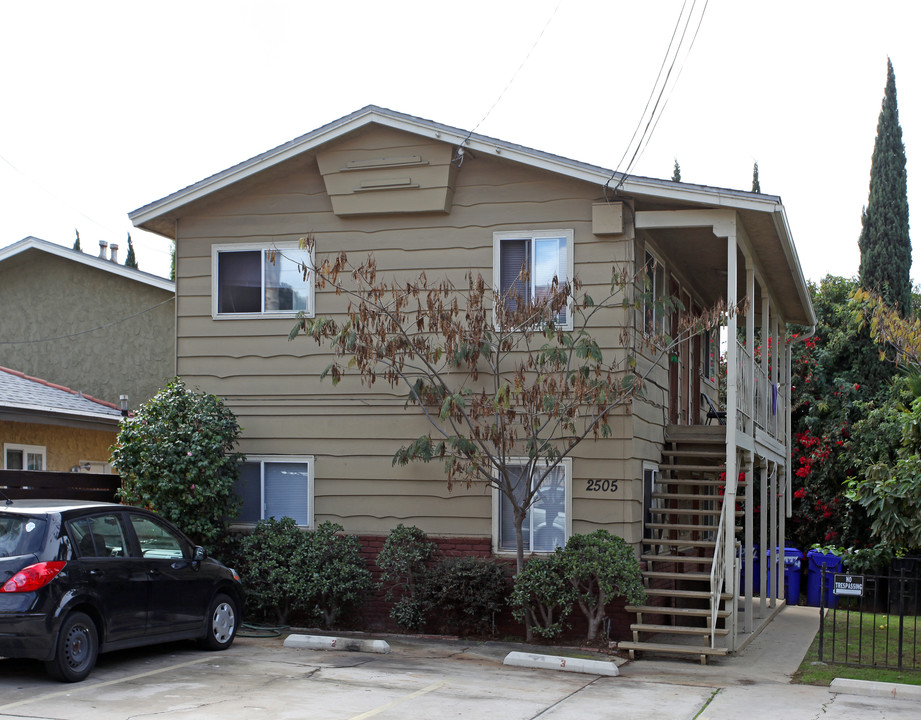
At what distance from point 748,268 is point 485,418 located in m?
4.27

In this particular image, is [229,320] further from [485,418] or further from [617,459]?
[617,459]

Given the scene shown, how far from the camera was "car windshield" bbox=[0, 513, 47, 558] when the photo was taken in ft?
29.4

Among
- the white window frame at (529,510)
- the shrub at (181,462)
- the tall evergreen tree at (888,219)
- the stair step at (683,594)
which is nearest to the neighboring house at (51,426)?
the shrub at (181,462)

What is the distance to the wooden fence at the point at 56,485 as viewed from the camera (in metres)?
11.9

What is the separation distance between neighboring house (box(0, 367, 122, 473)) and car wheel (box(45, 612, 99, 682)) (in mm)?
6223

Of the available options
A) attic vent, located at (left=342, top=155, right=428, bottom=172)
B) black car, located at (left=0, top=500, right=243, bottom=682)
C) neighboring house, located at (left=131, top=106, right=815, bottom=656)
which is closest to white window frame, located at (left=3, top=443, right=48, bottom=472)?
neighboring house, located at (left=131, top=106, right=815, bottom=656)

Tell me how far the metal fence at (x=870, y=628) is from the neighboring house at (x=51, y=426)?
Result: 10927 millimetres

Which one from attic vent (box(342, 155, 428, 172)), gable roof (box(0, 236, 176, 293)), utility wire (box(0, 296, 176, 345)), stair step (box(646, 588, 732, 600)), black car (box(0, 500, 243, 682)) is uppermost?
attic vent (box(342, 155, 428, 172))

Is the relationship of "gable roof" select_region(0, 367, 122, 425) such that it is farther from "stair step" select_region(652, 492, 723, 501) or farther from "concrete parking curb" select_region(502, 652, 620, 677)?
"stair step" select_region(652, 492, 723, 501)

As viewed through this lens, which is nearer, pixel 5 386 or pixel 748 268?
pixel 748 268

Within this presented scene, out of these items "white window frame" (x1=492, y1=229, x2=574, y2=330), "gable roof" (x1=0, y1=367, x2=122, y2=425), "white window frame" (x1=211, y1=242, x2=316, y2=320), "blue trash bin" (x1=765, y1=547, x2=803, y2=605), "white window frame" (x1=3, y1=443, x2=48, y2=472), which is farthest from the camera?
"blue trash bin" (x1=765, y1=547, x2=803, y2=605)

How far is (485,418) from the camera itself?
13055 millimetres

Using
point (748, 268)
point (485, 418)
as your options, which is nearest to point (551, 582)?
point (485, 418)

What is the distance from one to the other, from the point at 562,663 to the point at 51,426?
10.1 metres
